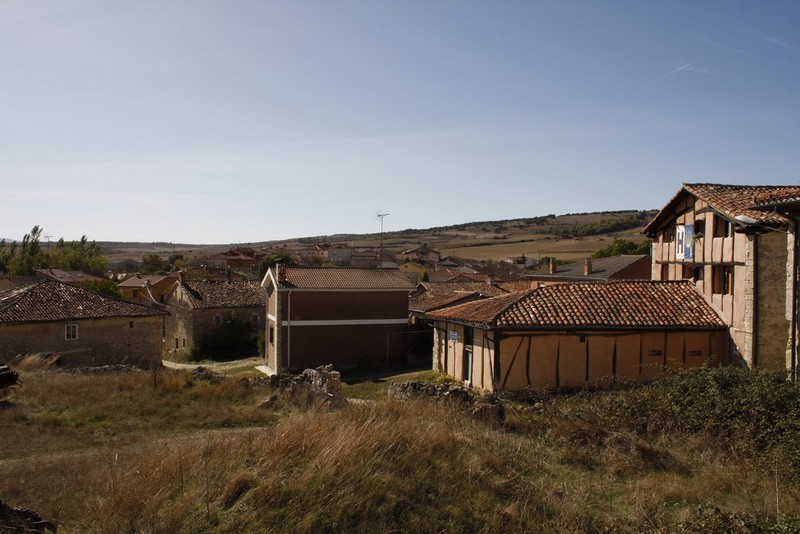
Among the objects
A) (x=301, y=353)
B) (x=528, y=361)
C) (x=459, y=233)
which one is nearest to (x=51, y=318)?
(x=301, y=353)

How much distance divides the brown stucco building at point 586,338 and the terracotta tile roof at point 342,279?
1234 cm

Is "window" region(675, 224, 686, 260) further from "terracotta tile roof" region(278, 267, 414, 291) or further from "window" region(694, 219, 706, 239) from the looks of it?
"terracotta tile roof" region(278, 267, 414, 291)

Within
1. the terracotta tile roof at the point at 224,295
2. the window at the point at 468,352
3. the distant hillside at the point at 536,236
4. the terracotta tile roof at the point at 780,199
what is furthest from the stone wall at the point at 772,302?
the distant hillside at the point at 536,236

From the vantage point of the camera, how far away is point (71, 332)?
31.1m

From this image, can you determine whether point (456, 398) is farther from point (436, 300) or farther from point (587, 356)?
point (436, 300)

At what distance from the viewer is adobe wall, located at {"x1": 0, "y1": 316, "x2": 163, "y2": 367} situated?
1159 inches

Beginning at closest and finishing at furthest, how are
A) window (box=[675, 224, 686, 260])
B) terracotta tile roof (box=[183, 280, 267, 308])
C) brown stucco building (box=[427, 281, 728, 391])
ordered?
brown stucco building (box=[427, 281, 728, 391]), window (box=[675, 224, 686, 260]), terracotta tile roof (box=[183, 280, 267, 308])

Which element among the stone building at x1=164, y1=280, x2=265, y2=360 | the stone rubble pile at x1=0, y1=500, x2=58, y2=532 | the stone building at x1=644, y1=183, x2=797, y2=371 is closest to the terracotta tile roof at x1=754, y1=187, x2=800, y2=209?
the stone building at x1=644, y1=183, x2=797, y2=371

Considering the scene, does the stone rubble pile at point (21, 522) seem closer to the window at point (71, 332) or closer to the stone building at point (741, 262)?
the stone building at point (741, 262)

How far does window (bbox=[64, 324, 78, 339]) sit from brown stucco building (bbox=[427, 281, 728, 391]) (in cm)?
2011

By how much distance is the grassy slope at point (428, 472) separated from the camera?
6910mm

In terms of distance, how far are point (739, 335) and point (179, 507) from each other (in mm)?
18671

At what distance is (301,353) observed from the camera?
108 ft

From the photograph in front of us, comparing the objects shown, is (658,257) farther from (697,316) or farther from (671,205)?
(697,316)
